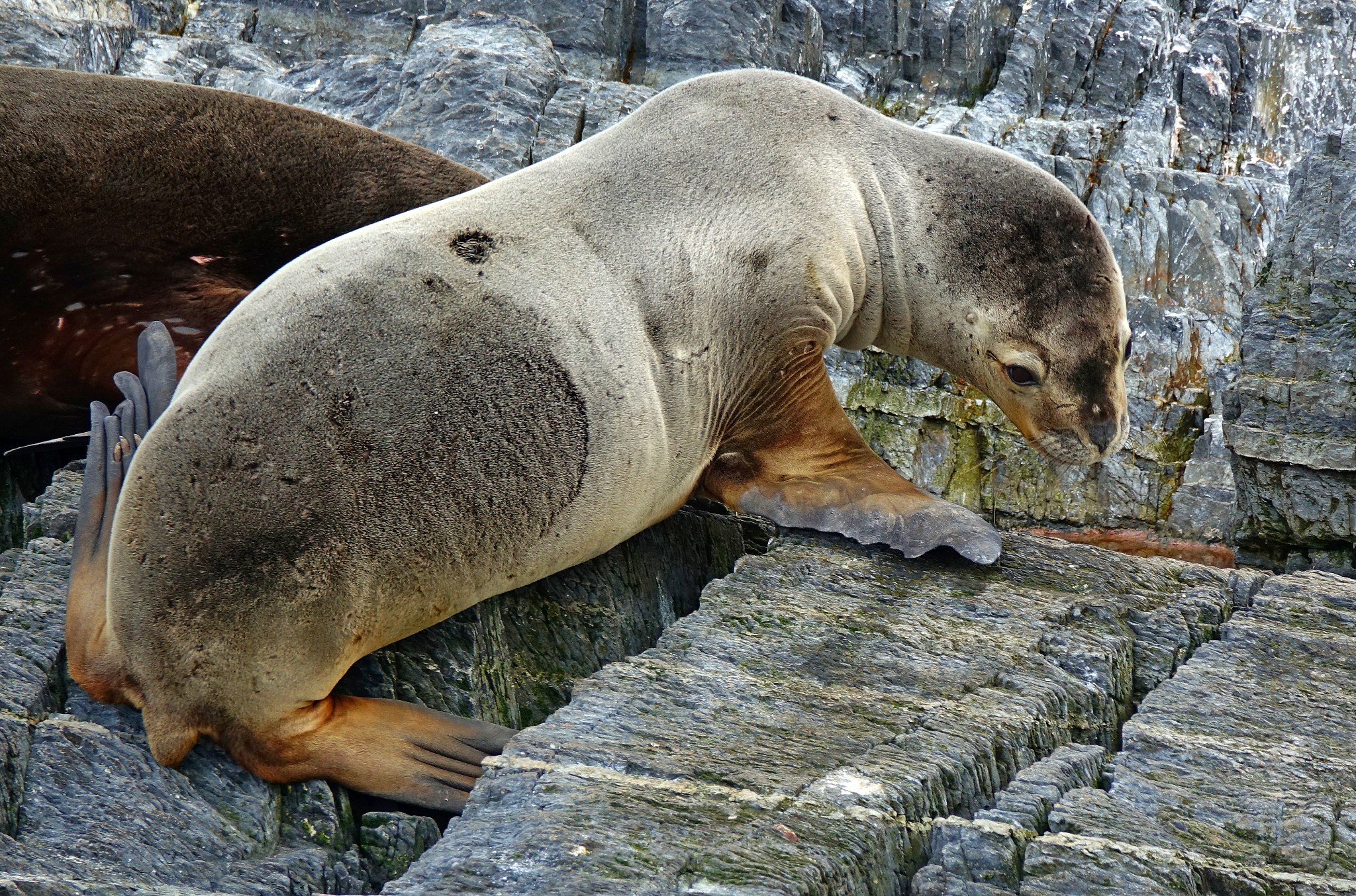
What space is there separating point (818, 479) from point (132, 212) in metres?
2.43

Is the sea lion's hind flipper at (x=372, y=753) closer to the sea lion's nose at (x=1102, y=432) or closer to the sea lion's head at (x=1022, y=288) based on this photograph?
the sea lion's head at (x=1022, y=288)

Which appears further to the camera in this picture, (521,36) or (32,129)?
(521,36)

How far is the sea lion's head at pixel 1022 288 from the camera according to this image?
402cm

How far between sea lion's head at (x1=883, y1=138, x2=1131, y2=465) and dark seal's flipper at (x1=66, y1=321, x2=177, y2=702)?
7.86 ft

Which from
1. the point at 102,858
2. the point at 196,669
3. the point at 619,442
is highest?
the point at 619,442

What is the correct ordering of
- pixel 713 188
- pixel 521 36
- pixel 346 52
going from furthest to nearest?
pixel 346 52, pixel 521 36, pixel 713 188

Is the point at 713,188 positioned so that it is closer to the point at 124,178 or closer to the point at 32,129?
the point at 124,178

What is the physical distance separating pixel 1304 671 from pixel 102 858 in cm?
291

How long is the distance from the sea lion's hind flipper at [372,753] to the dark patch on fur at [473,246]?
1.25 meters

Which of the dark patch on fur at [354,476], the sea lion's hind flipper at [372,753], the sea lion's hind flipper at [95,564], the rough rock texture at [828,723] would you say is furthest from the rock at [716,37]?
the sea lion's hind flipper at [372,753]

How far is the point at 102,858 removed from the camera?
2.40 metres

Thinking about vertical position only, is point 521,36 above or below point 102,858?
above

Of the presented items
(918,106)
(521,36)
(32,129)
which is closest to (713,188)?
(32,129)

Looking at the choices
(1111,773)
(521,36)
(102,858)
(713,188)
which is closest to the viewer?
(102,858)
